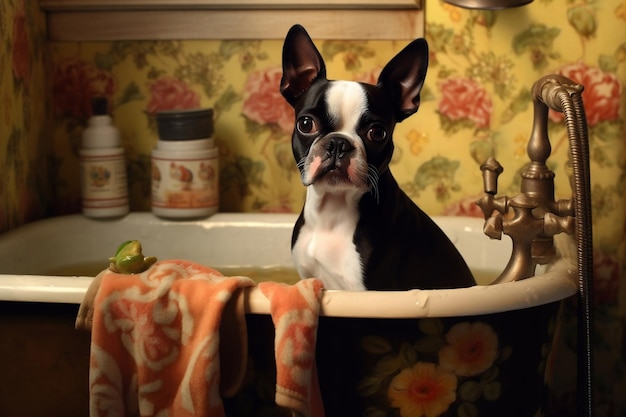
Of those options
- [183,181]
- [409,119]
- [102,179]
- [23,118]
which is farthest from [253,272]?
[23,118]

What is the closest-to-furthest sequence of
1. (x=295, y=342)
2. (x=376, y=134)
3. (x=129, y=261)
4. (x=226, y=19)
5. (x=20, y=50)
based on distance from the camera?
(x=295, y=342) < (x=129, y=261) < (x=376, y=134) < (x=20, y=50) < (x=226, y=19)

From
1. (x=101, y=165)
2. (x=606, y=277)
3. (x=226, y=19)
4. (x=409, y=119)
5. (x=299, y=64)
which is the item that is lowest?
(x=606, y=277)

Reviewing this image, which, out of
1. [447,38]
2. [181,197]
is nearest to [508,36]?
[447,38]

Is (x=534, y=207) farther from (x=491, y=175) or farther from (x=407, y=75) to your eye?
(x=407, y=75)

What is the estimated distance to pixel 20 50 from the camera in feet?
5.73

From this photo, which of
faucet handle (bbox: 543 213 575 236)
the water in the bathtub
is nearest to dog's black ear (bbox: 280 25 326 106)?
faucet handle (bbox: 543 213 575 236)

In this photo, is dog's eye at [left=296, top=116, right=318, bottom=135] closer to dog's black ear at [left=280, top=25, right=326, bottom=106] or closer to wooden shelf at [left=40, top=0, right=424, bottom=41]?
dog's black ear at [left=280, top=25, right=326, bottom=106]

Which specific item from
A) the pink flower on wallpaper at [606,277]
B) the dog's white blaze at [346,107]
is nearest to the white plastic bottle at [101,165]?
the dog's white blaze at [346,107]

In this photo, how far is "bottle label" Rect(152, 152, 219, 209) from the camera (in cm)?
181

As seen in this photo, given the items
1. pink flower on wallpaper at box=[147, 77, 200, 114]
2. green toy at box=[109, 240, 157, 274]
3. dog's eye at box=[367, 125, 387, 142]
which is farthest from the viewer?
pink flower on wallpaper at box=[147, 77, 200, 114]

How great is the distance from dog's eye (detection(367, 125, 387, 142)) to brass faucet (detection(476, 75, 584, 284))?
0.21 meters

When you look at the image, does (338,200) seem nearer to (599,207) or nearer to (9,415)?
(9,415)

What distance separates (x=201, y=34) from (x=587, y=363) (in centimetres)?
112

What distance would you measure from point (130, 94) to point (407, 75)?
854mm
